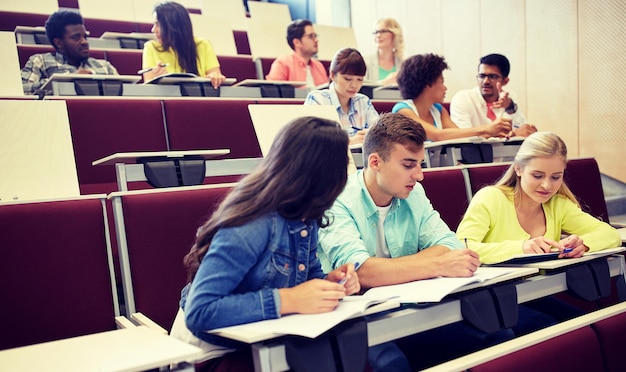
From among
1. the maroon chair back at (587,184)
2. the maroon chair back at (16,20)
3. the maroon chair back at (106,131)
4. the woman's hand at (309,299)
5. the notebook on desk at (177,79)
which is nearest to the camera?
the woman's hand at (309,299)

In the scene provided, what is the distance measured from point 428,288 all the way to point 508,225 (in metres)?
0.39

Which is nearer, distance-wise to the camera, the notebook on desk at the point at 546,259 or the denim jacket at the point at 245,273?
the denim jacket at the point at 245,273

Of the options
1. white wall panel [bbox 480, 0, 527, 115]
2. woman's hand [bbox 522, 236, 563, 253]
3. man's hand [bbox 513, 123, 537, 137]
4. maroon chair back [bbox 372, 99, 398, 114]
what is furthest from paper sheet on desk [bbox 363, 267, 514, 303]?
white wall panel [bbox 480, 0, 527, 115]

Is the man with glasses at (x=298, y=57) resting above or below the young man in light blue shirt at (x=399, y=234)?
above

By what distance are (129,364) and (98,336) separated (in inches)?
7.0

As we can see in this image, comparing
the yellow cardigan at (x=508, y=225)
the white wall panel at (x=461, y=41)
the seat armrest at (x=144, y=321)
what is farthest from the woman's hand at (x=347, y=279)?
the white wall panel at (x=461, y=41)

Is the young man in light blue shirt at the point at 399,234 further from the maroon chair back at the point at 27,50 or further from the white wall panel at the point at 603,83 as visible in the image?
the maroon chair back at the point at 27,50

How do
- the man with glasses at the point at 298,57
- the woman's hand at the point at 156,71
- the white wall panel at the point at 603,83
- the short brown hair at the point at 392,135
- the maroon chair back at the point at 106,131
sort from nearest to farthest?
the short brown hair at the point at 392,135 → the maroon chair back at the point at 106,131 → the woman's hand at the point at 156,71 → the white wall panel at the point at 603,83 → the man with glasses at the point at 298,57

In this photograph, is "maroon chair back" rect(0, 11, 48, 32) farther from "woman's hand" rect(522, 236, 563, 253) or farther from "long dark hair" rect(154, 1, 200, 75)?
"woman's hand" rect(522, 236, 563, 253)

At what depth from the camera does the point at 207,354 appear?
23.9 inches

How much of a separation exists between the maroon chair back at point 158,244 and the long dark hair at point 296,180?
238 mm

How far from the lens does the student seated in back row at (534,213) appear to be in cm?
102

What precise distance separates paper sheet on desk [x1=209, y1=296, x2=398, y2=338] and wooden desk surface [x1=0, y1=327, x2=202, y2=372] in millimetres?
59

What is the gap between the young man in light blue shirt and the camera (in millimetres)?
814
